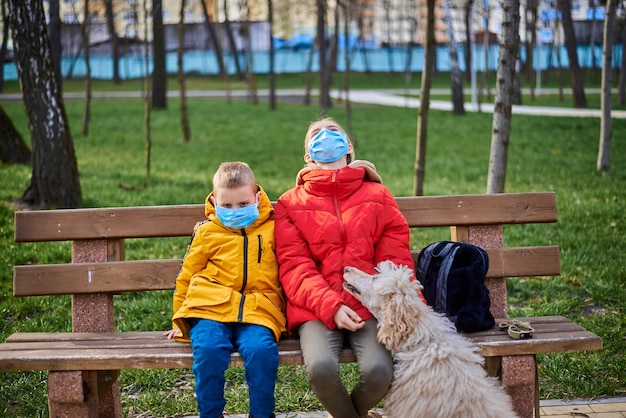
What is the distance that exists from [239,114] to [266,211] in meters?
17.4

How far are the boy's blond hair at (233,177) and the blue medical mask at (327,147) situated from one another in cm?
A: 35

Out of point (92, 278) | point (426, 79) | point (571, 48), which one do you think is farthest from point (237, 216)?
point (571, 48)

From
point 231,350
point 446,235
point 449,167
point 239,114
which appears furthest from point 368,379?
point 239,114

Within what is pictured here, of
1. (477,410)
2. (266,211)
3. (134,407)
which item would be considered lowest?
(134,407)

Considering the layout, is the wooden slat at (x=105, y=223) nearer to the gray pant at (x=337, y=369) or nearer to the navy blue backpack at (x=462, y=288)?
the gray pant at (x=337, y=369)

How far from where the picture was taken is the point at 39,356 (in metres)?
3.04

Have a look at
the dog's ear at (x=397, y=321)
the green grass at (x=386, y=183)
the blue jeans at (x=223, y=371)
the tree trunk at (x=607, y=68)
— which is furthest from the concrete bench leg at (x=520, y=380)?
the tree trunk at (x=607, y=68)

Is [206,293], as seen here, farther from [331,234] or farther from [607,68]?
[607,68]

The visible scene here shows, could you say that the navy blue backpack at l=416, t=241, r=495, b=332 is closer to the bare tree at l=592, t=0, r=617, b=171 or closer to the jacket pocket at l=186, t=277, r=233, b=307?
the jacket pocket at l=186, t=277, r=233, b=307

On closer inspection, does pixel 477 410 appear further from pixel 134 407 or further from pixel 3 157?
pixel 3 157

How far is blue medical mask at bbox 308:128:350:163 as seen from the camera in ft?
11.4

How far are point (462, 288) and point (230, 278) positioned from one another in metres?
1.08

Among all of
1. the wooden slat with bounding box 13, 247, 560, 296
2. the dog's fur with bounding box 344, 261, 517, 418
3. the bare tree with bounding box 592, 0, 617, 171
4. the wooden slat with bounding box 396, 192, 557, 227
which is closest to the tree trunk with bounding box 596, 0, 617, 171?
the bare tree with bounding box 592, 0, 617, 171

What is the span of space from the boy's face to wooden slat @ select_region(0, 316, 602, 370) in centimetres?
68
